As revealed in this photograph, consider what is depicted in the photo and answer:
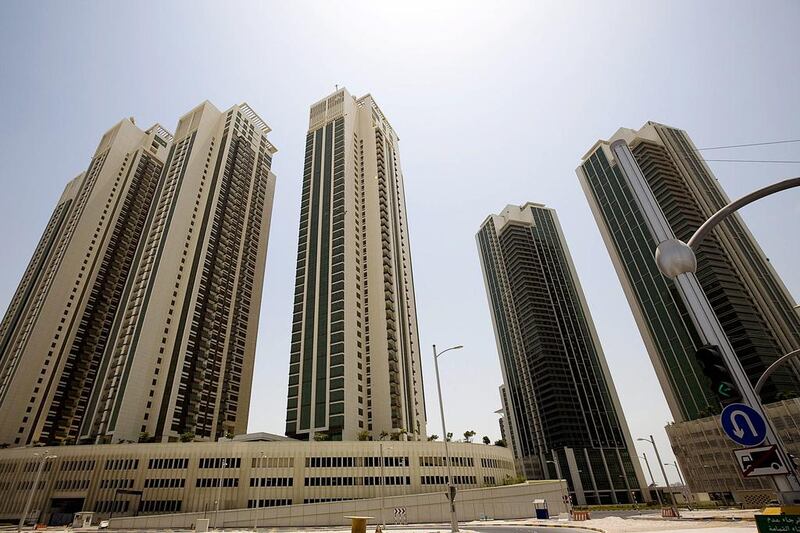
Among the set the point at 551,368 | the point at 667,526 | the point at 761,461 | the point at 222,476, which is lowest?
the point at 667,526

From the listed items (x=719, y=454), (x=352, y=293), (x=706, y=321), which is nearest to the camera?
(x=706, y=321)

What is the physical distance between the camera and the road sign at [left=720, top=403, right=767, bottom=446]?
7.22 meters

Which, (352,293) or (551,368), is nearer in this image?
(352,293)

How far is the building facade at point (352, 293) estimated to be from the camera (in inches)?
3477

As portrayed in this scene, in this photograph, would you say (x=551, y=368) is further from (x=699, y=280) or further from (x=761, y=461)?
(x=761, y=461)

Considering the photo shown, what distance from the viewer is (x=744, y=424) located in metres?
7.35

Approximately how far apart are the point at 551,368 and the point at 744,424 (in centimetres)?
16295

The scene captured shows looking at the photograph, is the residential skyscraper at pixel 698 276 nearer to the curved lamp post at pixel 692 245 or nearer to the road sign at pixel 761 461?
the curved lamp post at pixel 692 245

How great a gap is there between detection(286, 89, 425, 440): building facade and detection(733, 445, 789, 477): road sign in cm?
8111

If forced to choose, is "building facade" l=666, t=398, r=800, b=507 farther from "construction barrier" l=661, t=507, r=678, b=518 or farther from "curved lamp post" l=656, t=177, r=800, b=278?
"curved lamp post" l=656, t=177, r=800, b=278

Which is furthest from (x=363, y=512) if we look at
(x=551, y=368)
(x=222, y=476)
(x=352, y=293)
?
(x=551, y=368)

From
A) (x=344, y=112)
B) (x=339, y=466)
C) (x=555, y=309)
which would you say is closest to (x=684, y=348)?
(x=555, y=309)

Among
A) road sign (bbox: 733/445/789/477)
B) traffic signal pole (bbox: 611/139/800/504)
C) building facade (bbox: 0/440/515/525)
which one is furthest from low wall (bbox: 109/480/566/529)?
traffic signal pole (bbox: 611/139/800/504)

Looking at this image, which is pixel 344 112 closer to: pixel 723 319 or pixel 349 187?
pixel 349 187
